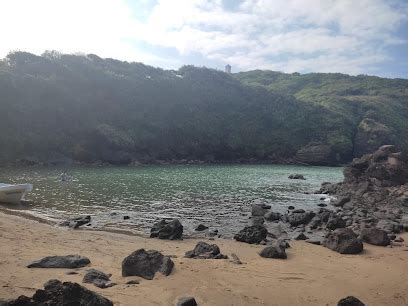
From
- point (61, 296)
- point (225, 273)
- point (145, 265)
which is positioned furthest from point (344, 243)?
point (61, 296)

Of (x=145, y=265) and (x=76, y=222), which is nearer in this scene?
(x=145, y=265)

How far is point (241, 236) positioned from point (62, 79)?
87161 mm

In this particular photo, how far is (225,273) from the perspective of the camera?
12.9 meters

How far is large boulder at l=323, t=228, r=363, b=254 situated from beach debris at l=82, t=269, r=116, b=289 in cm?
1154

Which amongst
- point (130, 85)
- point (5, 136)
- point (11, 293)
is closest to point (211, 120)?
point (130, 85)

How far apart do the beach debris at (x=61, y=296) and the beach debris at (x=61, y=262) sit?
422 cm

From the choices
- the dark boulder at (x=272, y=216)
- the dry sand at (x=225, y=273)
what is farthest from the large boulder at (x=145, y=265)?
the dark boulder at (x=272, y=216)

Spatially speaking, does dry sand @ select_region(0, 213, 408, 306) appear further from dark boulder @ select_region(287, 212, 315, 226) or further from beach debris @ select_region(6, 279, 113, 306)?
dark boulder @ select_region(287, 212, 315, 226)

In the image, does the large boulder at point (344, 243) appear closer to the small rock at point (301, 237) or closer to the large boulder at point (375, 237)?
the large boulder at point (375, 237)

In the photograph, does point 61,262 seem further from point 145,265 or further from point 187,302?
point 187,302

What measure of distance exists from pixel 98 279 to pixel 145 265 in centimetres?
171

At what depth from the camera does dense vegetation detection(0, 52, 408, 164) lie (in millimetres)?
82062

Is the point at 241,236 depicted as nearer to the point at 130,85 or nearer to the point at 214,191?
the point at 214,191

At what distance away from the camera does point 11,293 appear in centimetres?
937
